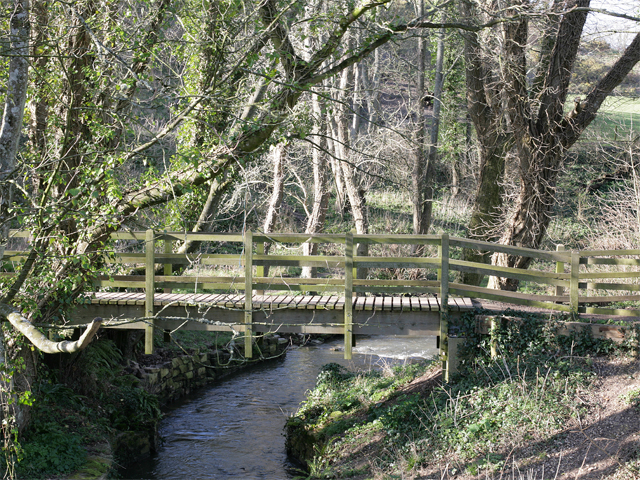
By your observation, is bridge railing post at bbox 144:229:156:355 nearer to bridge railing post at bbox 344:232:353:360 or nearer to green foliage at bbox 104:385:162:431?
green foliage at bbox 104:385:162:431

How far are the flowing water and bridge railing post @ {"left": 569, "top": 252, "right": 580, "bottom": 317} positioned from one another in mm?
4356

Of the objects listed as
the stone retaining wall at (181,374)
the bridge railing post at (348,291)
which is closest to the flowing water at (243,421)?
the stone retaining wall at (181,374)

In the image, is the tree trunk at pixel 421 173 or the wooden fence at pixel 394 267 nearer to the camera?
the wooden fence at pixel 394 267

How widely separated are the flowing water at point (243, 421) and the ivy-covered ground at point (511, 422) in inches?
35.0

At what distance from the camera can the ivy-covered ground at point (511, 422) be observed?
20.6 feet

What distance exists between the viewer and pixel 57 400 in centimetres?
846

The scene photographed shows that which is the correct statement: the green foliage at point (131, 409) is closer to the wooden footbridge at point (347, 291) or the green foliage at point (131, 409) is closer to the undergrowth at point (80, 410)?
the undergrowth at point (80, 410)

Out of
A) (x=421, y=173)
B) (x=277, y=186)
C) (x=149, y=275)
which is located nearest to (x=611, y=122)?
(x=421, y=173)

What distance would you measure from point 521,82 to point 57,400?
29.4 ft

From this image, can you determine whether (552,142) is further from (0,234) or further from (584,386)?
(0,234)

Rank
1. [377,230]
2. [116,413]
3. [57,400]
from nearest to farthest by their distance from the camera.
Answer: [57,400], [116,413], [377,230]

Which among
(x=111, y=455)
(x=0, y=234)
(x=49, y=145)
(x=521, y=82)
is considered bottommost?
(x=111, y=455)

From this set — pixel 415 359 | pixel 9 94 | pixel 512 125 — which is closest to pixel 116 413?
pixel 9 94

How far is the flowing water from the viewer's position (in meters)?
8.38
